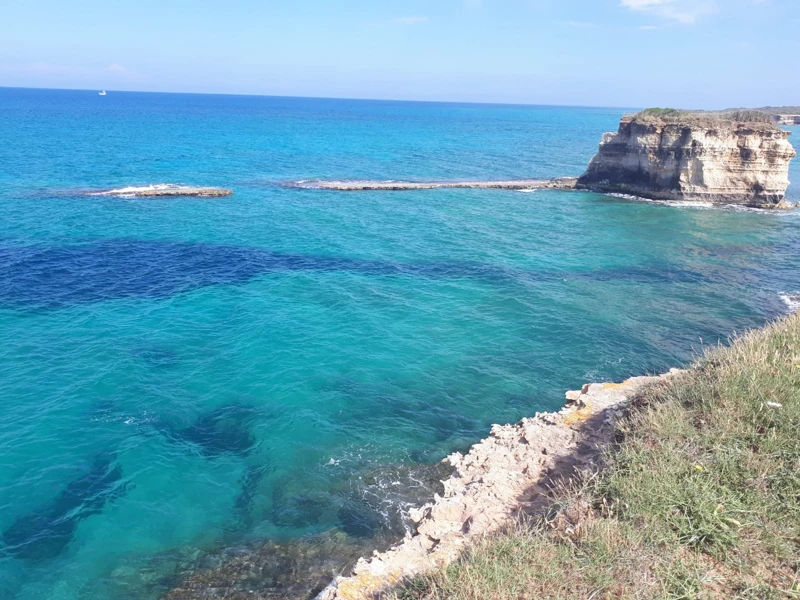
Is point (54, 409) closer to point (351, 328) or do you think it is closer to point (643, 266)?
point (351, 328)

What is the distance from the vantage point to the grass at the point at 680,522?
354 inches

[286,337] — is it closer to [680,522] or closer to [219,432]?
[219,432]

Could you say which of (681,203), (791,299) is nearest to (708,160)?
(681,203)

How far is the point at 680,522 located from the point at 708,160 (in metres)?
64.1

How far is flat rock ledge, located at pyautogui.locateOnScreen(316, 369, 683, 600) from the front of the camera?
12.6m

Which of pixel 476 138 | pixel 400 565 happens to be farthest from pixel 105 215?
pixel 476 138

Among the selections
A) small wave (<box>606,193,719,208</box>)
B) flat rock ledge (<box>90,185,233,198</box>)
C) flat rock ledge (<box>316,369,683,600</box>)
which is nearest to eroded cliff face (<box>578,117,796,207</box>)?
small wave (<box>606,193,719,208</box>)

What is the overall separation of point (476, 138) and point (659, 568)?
478 feet

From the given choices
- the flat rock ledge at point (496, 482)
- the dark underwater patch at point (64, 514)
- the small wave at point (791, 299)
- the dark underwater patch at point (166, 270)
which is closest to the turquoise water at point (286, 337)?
the dark underwater patch at point (64, 514)

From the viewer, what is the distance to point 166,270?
124ft

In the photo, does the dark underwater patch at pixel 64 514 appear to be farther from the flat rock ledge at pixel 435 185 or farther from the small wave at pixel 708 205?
the small wave at pixel 708 205

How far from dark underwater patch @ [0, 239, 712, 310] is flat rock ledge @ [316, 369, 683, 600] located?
19010mm

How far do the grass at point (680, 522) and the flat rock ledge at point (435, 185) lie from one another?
61.1m

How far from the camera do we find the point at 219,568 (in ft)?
49.2
